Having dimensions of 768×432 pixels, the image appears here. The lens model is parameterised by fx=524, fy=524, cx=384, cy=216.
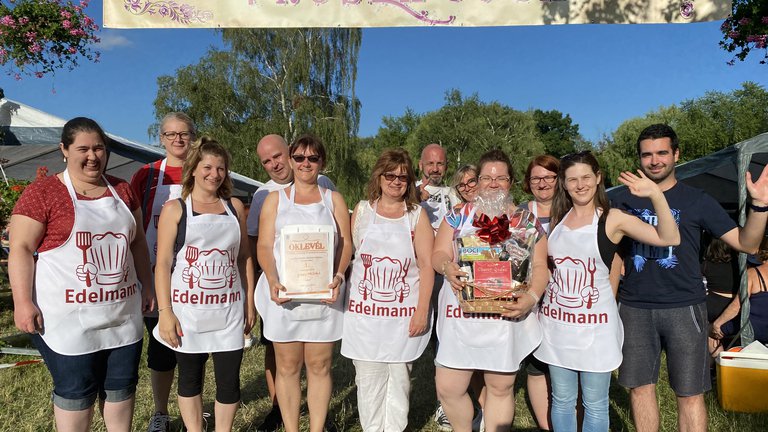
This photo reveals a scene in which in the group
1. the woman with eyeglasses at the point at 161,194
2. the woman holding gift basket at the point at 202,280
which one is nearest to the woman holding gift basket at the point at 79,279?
the woman holding gift basket at the point at 202,280

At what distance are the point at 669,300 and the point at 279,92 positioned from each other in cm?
2470

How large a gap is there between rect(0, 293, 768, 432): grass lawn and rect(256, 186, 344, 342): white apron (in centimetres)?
117

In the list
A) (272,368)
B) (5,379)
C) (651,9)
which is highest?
(651,9)

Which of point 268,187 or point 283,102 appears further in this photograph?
point 283,102

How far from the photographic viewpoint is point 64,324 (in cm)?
286

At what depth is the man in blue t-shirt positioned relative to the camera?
3.19 meters

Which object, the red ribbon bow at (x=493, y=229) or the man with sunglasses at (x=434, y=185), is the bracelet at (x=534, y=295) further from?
the man with sunglasses at (x=434, y=185)

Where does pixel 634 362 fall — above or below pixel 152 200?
below

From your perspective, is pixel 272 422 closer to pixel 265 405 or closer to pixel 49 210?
pixel 265 405

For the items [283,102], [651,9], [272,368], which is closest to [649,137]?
[651,9]

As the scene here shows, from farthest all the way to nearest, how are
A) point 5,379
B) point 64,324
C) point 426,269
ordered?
1. point 5,379
2. point 426,269
3. point 64,324

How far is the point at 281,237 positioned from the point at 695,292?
258 cm

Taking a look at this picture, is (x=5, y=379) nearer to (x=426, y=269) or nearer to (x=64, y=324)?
(x=64, y=324)

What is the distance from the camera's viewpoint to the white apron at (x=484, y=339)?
3.16 metres
